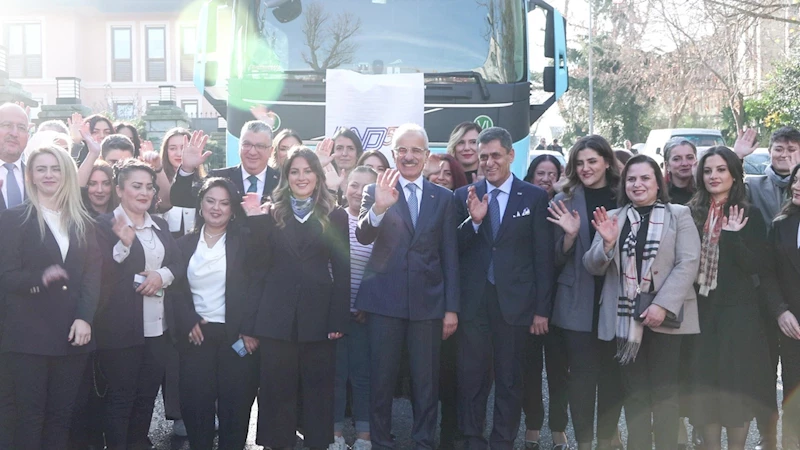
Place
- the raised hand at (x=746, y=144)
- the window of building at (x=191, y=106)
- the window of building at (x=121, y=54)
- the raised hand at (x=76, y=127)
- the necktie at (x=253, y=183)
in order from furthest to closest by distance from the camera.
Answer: the window of building at (x=121, y=54), the window of building at (x=191, y=106), the raised hand at (x=746, y=144), the raised hand at (x=76, y=127), the necktie at (x=253, y=183)

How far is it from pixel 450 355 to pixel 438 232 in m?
1.12

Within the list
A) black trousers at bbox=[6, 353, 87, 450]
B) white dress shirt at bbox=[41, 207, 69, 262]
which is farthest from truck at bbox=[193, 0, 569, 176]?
black trousers at bbox=[6, 353, 87, 450]

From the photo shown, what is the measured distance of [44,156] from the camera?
535 cm

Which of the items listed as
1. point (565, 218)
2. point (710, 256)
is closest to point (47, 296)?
point (565, 218)

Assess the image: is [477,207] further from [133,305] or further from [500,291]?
[133,305]

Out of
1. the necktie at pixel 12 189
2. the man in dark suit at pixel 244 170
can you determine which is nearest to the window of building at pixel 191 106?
the man in dark suit at pixel 244 170

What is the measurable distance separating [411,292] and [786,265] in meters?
2.46

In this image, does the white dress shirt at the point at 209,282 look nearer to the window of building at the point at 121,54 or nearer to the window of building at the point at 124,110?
the window of building at the point at 124,110

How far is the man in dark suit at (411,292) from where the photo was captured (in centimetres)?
575

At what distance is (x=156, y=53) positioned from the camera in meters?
45.1

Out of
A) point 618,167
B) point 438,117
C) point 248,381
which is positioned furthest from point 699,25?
point 248,381

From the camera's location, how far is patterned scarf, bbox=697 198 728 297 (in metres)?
5.68

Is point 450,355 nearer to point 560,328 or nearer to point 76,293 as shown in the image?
point 560,328

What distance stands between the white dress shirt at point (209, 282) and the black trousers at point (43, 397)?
2.88 ft
